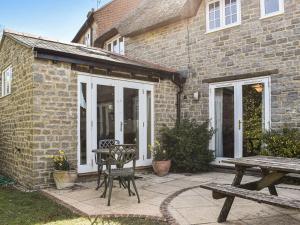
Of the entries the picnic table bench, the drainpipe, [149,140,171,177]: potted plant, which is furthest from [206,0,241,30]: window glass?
the picnic table bench

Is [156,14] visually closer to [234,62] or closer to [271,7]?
[234,62]

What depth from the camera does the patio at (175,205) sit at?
4.75 meters

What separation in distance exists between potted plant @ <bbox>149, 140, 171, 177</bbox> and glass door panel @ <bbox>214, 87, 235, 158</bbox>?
171cm

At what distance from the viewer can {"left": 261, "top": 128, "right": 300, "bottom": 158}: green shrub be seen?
23.9ft

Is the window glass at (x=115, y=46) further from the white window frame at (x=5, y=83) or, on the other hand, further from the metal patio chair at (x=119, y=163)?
the metal patio chair at (x=119, y=163)

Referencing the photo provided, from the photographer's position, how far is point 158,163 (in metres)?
8.63

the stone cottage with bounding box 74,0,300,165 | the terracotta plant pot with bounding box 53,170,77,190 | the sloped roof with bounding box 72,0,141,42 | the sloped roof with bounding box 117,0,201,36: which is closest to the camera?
the terracotta plant pot with bounding box 53,170,77,190

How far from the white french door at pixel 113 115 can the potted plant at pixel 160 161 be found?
324mm

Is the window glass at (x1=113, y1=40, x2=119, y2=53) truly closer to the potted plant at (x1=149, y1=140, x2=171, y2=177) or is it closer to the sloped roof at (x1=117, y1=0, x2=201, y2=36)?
the sloped roof at (x1=117, y1=0, x2=201, y2=36)

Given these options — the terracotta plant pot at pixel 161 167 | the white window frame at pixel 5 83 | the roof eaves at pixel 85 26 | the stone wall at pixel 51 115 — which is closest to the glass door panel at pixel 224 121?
the terracotta plant pot at pixel 161 167

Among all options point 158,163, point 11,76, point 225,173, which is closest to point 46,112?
point 11,76

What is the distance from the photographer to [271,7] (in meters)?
8.57

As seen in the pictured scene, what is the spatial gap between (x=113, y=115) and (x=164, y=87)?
222 cm

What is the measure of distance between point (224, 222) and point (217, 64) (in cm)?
598
